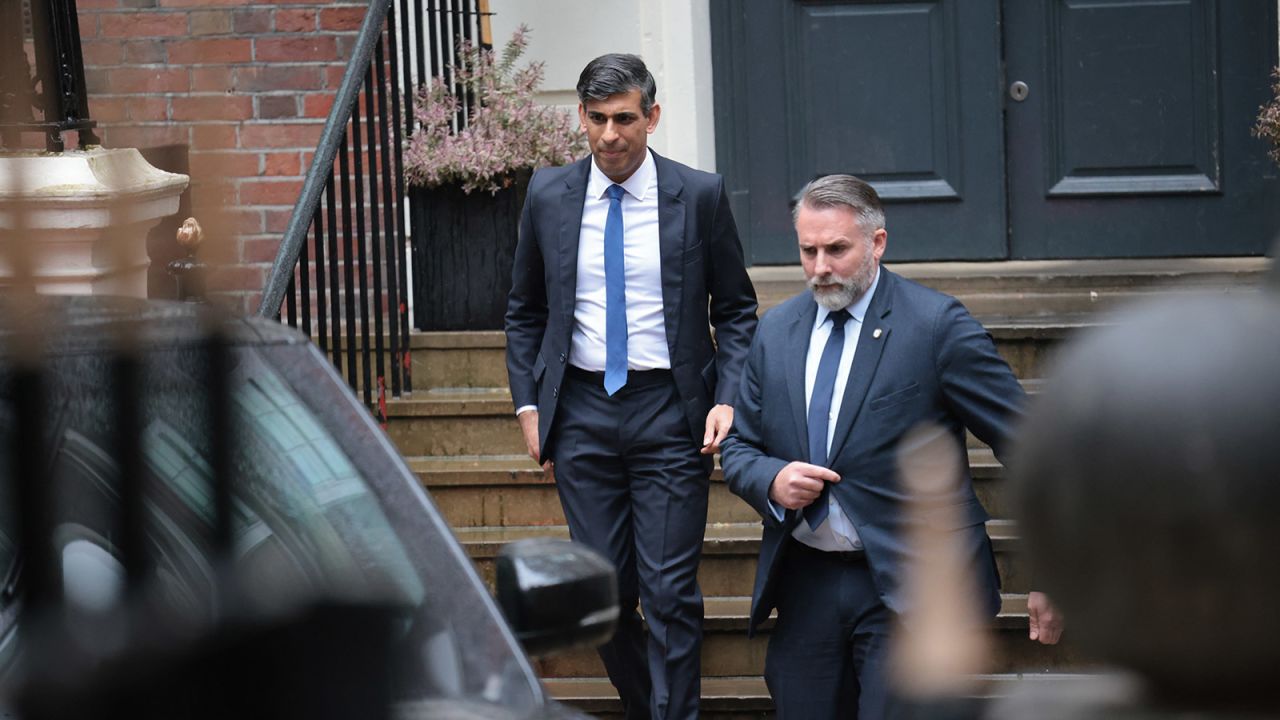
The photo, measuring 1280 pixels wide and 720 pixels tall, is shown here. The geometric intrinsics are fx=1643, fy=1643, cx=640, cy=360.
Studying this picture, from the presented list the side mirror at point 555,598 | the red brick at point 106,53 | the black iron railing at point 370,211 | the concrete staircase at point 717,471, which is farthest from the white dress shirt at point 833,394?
the red brick at point 106,53

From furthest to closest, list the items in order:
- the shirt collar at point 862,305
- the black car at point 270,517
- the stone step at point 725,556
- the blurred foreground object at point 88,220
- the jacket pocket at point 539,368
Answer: the stone step at point 725,556
the jacket pocket at point 539,368
the shirt collar at point 862,305
the black car at point 270,517
the blurred foreground object at point 88,220

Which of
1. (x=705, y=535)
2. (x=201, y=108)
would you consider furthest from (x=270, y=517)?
(x=705, y=535)

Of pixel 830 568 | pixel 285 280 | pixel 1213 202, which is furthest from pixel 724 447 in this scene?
pixel 1213 202

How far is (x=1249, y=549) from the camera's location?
536mm

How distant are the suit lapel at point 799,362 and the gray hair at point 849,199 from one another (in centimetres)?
24

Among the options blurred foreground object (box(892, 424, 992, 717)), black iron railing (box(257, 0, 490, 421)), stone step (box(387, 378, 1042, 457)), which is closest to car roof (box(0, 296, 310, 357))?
blurred foreground object (box(892, 424, 992, 717))

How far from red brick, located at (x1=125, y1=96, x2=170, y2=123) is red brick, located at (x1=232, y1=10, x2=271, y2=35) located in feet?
21.2

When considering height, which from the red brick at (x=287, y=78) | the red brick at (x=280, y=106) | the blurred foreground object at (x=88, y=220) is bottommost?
the blurred foreground object at (x=88, y=220)

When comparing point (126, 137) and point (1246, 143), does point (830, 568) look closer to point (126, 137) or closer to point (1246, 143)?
point (126, 137)

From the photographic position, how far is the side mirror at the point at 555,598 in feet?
8.39

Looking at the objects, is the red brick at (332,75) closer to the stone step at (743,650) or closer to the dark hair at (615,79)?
the dark hair at (615,79)

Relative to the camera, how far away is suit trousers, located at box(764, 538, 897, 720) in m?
4.01

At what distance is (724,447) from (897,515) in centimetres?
59

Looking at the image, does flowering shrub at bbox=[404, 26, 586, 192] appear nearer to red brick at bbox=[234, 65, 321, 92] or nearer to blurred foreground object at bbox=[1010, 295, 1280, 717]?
red brick at bbox=[234, 65, 321, 92]
